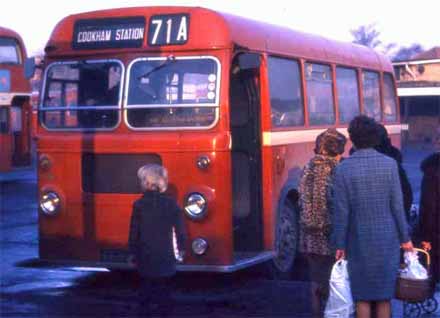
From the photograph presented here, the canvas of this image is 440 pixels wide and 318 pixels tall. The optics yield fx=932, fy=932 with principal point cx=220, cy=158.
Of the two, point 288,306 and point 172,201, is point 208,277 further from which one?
point 172,201

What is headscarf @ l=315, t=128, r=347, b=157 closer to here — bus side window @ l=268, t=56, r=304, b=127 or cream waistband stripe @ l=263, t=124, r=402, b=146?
cream waistband stripe @ l=263, t=124, r=402, b=146

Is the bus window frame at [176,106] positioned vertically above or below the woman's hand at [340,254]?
above

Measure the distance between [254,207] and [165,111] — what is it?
1.55 metres

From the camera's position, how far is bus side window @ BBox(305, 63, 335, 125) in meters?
11.7

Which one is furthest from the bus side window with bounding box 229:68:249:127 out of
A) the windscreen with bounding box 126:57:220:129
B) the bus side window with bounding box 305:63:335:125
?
the bus side window with bounding box 305:63:335:125

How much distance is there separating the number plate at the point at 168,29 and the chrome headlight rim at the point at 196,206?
62.7 inches

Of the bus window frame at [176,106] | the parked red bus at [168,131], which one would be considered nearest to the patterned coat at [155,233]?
the parked red bus at [168,131]

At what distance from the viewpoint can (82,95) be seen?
10.1 m

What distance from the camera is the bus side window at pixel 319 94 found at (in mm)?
11734

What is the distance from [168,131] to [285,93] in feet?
6.44

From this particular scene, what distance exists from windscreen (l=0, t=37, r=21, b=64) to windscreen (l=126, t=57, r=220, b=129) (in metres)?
17.3

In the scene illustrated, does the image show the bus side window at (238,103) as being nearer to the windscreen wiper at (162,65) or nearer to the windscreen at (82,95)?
the windscreen wiper at (162,65)

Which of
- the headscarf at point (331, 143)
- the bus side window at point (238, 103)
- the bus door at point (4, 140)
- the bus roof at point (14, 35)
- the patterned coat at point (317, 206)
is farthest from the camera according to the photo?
the bus door at point (4, 140)

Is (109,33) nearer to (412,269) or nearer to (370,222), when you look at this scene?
(370,222)
